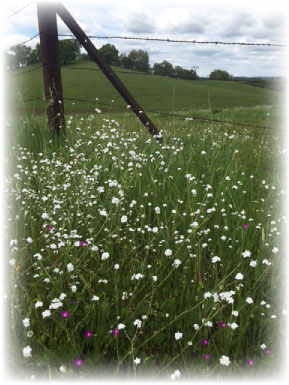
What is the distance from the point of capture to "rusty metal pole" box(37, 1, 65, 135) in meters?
5.30

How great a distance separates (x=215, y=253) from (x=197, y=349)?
1.08 metres

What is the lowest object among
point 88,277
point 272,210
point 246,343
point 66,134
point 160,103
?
point 246,343

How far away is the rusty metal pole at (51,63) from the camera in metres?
5.30

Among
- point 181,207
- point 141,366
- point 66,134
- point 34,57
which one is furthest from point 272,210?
point 34,57

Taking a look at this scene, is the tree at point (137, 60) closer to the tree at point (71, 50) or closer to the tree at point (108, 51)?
the tree at point (71, 50)

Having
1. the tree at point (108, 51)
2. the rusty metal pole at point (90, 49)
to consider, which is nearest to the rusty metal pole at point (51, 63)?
the rusty metal pole at point (90, 49)

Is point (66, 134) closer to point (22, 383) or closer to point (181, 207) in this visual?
point (181, 207)

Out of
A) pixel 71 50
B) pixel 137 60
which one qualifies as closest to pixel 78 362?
pixel 71 50

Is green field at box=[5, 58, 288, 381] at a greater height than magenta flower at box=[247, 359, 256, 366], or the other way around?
green field at box=[5, 58, 288, 381]

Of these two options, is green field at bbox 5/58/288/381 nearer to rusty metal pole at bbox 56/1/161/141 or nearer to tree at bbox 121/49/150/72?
rusty metal pole at bbox 56/1/161/141

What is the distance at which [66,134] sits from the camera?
5.89 m

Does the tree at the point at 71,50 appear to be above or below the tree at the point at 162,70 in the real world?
above

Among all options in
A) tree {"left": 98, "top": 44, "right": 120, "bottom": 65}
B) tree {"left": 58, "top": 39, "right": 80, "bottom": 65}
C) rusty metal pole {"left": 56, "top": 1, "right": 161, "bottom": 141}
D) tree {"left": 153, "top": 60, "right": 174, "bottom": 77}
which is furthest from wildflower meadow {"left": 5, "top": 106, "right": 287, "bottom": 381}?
tree {"left": 58, "top": 39, "right": 80, "bottom": 65}

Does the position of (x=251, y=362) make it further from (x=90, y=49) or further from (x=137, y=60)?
(x=137, y=60)
